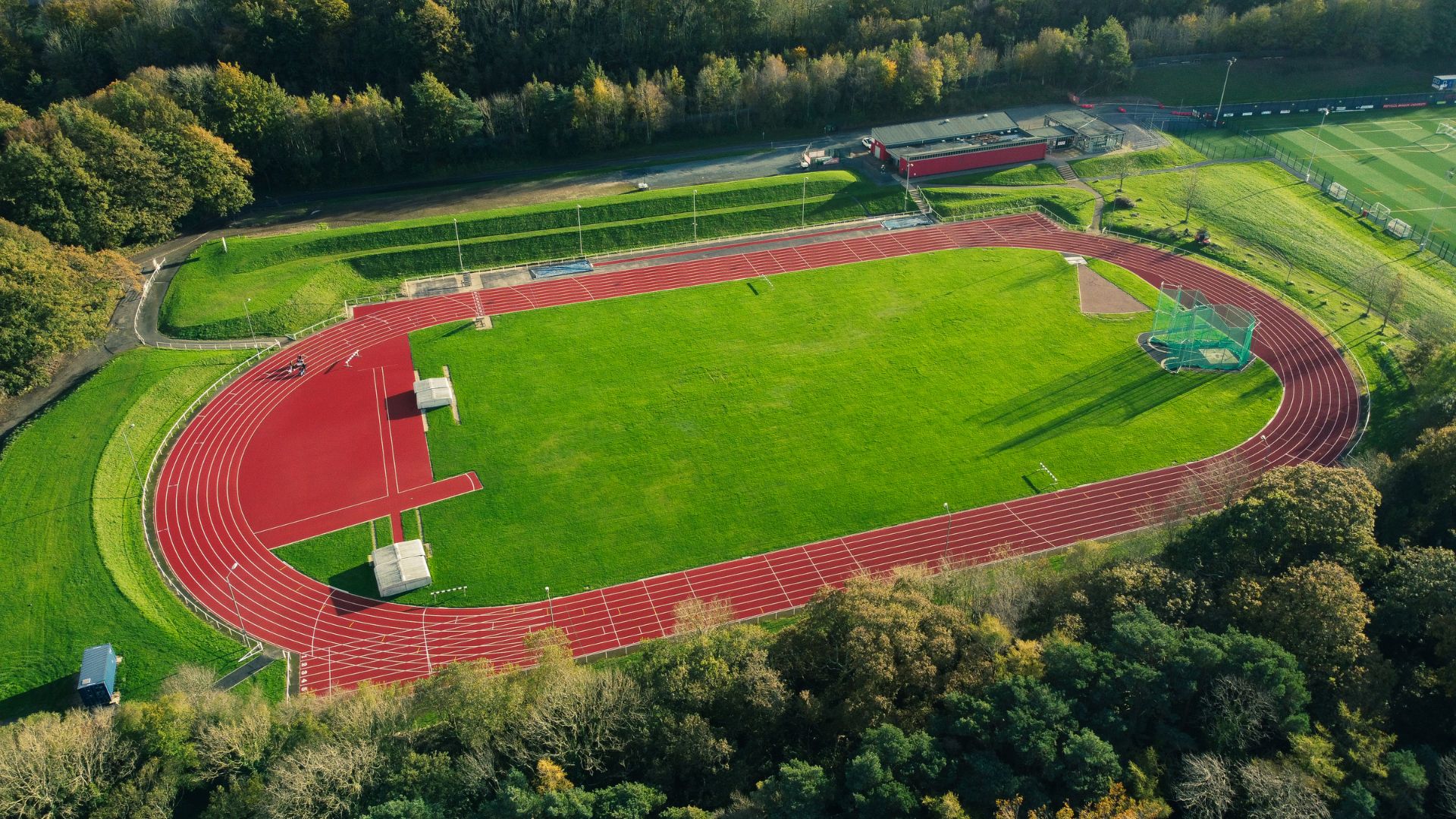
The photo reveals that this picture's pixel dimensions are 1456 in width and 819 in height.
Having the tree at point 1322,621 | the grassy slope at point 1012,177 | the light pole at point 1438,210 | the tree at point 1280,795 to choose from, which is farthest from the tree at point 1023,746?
the light pole at point 1438,210

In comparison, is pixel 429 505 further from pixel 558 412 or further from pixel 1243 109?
pixel 1243 109

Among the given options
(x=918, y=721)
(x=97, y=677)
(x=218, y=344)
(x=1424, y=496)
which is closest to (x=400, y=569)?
(x=97, y=677)

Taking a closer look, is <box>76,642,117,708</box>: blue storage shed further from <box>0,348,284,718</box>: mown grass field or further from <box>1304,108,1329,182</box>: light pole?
<box>1304,108,1329,182</box>: light pole

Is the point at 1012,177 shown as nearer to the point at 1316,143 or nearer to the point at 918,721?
the point at 1316,143

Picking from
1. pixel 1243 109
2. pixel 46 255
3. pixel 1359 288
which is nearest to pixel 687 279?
pixel 46 255

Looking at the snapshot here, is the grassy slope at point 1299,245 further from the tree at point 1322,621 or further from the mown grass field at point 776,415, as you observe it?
the tree at point 1322,621

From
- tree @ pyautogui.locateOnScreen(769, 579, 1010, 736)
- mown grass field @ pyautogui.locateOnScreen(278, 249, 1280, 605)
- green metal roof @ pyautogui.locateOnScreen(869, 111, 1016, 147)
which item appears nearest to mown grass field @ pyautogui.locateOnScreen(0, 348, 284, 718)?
mown grass field @ pyautogui.locateOnScreen(278, 249, 1280, 605)
